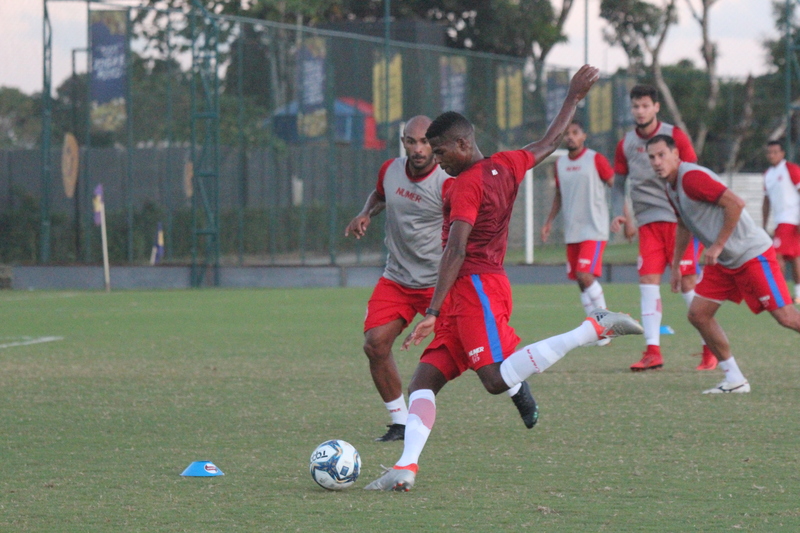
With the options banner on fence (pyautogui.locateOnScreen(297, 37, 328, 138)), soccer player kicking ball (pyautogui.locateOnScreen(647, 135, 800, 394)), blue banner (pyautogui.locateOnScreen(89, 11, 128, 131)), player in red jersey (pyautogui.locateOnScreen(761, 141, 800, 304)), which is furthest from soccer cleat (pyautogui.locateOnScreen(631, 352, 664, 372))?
blue banner (pyautogui.locateOnScreen(89, 11, 128, 131))

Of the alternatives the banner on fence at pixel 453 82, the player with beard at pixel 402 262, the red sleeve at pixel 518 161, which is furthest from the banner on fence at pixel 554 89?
the red sleeve at pixel 518 161

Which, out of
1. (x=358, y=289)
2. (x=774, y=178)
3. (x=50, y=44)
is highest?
(x=50, y=44)

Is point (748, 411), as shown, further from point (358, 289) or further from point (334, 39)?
point (334, 39)

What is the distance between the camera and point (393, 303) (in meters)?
7.13

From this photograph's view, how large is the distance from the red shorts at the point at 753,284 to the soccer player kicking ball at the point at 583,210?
3.18 m

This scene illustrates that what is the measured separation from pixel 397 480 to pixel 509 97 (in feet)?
92.3

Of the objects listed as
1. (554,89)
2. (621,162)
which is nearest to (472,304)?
(621,162)

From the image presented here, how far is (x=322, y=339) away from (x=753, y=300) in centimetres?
592

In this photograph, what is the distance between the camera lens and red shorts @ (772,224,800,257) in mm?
17969

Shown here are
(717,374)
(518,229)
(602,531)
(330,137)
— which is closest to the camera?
(602,531)

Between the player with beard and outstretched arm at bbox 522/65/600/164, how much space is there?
89cm

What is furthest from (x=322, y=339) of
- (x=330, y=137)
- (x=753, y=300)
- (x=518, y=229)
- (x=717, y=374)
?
(x=518, y=229)

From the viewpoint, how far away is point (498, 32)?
148ft

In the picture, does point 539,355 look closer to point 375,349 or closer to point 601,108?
point 375,349
